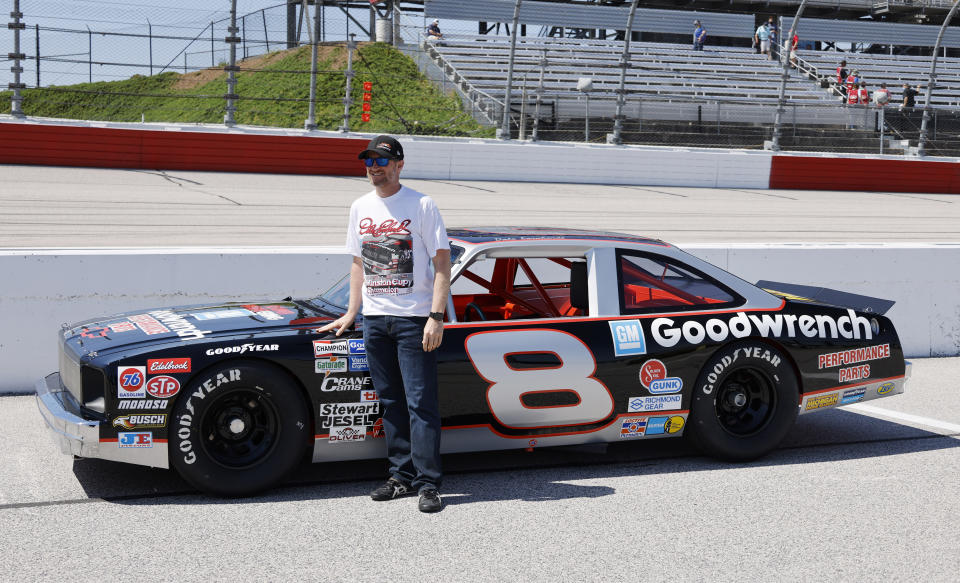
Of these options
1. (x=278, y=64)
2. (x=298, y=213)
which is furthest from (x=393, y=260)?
(x=278, y=64)

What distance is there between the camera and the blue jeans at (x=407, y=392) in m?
4.54

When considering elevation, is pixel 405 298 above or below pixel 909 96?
below

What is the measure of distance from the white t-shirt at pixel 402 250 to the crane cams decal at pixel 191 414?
0.74 m

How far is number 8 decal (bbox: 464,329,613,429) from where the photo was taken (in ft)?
16.1

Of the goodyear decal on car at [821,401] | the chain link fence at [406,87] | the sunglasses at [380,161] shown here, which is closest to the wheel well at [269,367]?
the sunglasses at [380,161]

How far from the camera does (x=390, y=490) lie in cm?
461

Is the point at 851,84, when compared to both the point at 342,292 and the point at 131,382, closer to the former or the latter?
the point at 342,292

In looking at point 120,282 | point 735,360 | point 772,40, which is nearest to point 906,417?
point 735,360

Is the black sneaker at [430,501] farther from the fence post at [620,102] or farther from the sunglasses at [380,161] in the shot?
the fence post at [620,102]

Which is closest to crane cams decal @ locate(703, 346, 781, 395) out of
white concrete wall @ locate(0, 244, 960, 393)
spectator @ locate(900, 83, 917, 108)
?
white concrete wall @ locate(0, 244, 960, 393)

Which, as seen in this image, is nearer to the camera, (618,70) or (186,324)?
(186,324)

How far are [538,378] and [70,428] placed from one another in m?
2.18

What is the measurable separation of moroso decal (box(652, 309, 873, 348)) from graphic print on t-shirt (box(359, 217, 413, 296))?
4.86 feet

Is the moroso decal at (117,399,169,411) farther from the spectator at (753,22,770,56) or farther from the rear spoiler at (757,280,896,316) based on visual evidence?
the spectator at (753,22,770,56)
